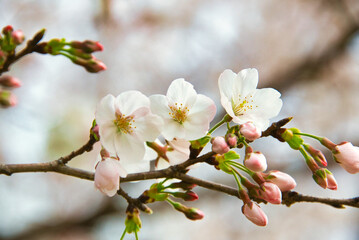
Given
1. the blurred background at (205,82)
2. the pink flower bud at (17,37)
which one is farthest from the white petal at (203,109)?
the blurred background at (205,82)

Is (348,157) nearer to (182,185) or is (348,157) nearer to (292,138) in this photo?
(292,138)

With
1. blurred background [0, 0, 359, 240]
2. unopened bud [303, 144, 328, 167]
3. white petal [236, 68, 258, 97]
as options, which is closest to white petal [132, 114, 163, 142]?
white petal [236, 68, 258, 97]

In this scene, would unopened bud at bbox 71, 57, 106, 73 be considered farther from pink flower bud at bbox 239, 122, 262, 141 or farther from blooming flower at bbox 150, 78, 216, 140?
pink flower bud at bbox 239, 122, 262, 141

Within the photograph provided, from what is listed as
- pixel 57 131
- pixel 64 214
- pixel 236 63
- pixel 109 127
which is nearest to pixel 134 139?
pixel 109 127

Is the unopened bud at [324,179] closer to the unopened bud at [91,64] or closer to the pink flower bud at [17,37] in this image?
the unopened bud at [91,64]

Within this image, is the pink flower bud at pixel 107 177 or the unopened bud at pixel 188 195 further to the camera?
the unopened bud at pixel 188 195

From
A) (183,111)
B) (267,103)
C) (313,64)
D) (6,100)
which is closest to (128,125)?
(183,111)
